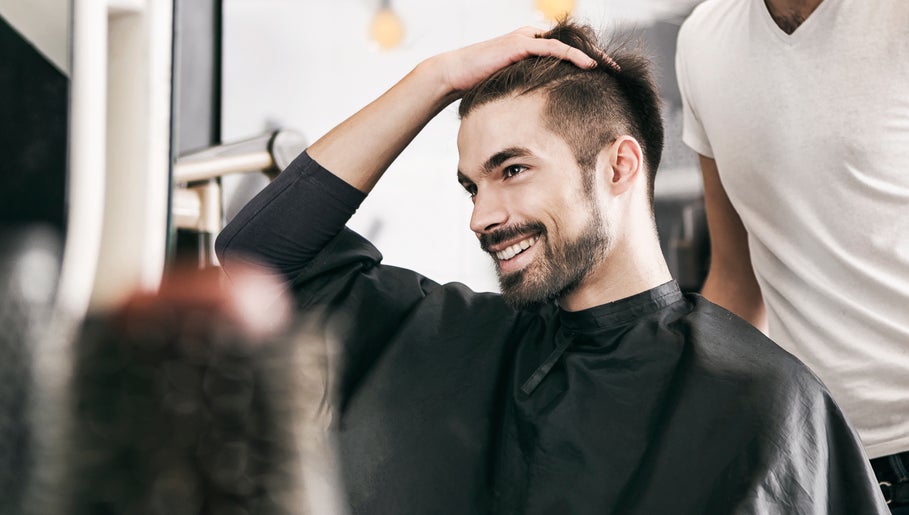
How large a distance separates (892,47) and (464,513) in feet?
3.78

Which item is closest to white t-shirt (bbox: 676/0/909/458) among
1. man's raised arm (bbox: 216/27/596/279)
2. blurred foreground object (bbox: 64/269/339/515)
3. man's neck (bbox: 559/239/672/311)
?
man's neck (bbox: 559/239/672/311)

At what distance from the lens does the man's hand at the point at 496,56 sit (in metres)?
1.81

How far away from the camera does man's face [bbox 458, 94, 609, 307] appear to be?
1.71 m

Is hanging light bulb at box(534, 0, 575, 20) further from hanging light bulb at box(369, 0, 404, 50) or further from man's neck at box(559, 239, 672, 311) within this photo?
man's neck at box(559, 239, 672, 311)

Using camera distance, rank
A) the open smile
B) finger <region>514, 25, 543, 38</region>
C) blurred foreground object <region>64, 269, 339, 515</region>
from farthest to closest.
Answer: finger <region>514, 25, 543, 38</region> → the open smile → blurred foreground object <region>64, 269, 339, 515</region>

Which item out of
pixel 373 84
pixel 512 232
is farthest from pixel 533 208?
pixel 373 84

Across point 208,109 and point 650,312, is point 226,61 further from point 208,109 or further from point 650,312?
point 650,312

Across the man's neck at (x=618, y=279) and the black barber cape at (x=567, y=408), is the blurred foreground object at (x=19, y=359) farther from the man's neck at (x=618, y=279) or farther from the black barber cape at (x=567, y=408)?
the man's neck at (x=618, y=279)

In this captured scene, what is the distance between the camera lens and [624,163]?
1799mm

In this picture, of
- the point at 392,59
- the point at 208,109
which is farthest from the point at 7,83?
the point at 392,59

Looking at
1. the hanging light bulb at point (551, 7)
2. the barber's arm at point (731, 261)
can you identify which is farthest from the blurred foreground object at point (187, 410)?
the hanging light bulb at point (551, 7)

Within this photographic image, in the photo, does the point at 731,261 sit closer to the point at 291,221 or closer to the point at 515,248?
the point at 515,248

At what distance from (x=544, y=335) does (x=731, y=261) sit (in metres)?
0.52

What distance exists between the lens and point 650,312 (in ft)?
5.72
